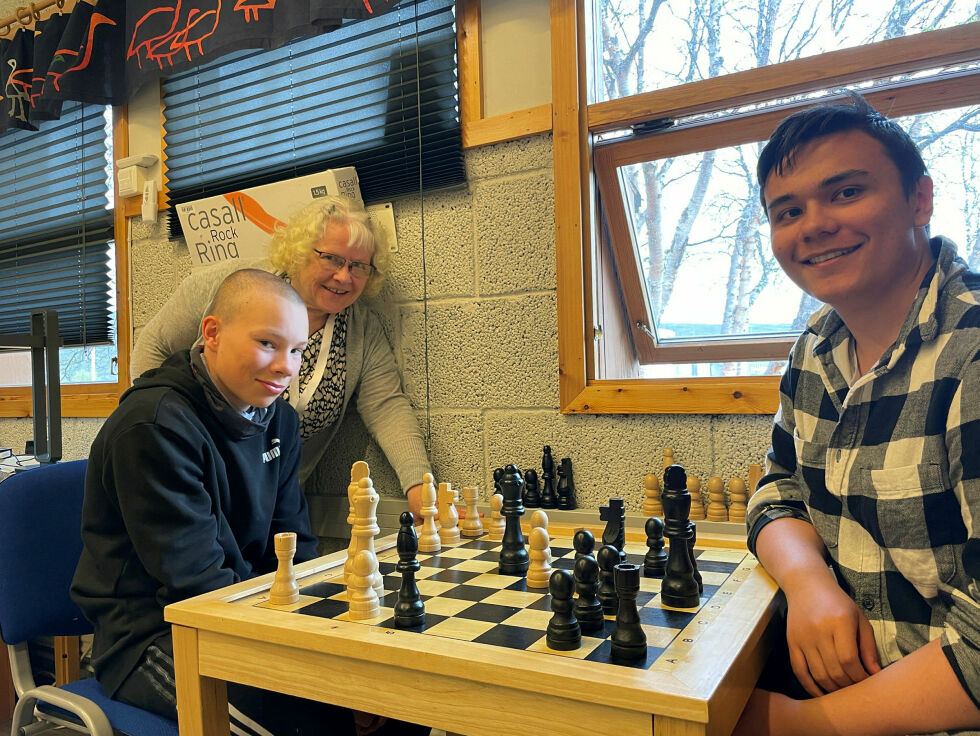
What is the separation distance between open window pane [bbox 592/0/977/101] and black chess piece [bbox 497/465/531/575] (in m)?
1.36

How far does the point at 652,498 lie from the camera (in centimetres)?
214

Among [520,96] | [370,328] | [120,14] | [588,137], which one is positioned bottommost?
[370,328]

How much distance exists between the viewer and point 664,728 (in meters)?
0.94

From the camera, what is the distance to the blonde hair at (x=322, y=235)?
8.13 feet

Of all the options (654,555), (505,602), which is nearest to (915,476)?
(654,555)

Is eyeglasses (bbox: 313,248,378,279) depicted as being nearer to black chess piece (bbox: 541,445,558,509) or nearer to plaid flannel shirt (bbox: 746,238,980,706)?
black chess piece (bbox: 541,445,558,509)

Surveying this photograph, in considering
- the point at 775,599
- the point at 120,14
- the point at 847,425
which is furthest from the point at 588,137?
the point at 120,14

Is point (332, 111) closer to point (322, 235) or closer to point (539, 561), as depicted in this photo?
point (322, 235)

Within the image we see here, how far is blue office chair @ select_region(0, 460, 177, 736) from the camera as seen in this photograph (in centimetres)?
172

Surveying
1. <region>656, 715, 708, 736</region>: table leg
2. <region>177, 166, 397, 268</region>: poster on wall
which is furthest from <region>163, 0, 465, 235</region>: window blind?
<region>656, 715, 708, 736</region>: table leg

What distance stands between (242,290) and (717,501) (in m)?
1.40

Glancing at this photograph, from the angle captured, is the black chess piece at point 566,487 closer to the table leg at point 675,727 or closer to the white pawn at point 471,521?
the white pawn at point 471,521

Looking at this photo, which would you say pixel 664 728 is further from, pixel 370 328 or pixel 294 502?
pixel 370 328

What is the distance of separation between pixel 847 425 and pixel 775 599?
0.34 metres
